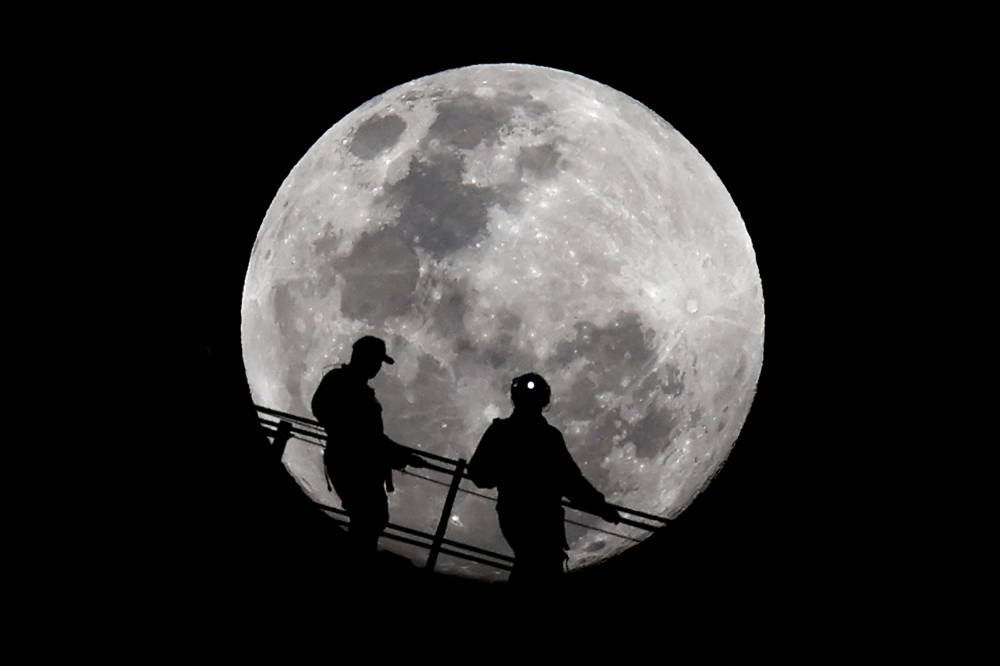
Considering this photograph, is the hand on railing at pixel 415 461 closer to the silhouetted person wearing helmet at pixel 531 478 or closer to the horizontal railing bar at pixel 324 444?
the horizontal railing bar at pixel 324 444

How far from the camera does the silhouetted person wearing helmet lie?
248 inches

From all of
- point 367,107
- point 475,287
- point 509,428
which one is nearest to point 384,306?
point 475,287

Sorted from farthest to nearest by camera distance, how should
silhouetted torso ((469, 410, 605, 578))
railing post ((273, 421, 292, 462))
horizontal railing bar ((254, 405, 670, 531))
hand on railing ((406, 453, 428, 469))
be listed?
1. railing post ((273, 421, 292, 462))
2. hand on railing ((406, 453, 428, 469))
3. horizontal railing bar ((254, 405, 670, 531))
4. silhouetted torso ((469, 410, 605, 578))

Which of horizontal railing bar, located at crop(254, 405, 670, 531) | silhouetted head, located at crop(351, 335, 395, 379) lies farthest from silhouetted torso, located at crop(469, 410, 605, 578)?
silhouetted head, located at crop(351, 335, 395, 379)

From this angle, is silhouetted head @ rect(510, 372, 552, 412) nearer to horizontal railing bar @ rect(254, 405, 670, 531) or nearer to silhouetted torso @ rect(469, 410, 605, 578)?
silhouetted torso @ rect(469, 410, 605, 578)

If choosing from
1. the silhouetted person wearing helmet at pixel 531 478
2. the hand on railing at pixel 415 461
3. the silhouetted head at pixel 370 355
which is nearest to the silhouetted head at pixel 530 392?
the silhouetted person wearing helmet at pixel 531 478

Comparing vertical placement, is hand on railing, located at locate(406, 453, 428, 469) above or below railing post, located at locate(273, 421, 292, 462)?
below

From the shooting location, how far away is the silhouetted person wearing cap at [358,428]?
6.52m

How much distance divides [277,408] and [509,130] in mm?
2750

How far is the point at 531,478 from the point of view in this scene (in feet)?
20.6

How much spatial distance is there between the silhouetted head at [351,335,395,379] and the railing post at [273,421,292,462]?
0.81 m

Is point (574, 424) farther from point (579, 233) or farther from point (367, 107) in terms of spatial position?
point (367, 107)

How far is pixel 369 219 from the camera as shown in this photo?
6.73 meters

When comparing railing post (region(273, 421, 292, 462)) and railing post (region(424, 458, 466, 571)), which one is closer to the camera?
railing post (region(424, 458, 466, 571))
